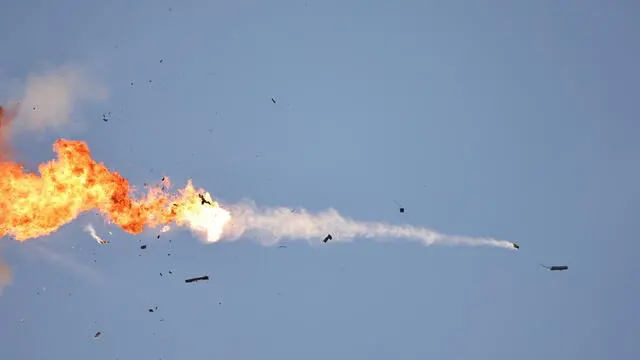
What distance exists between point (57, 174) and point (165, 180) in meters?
7.39

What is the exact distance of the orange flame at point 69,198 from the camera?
49375mm

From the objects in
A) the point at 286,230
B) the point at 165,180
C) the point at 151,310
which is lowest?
the point at 151,310

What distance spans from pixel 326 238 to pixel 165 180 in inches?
516

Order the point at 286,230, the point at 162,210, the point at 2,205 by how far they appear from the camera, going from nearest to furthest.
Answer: the point at 2,205, the point at 162,210, the point at 286,230

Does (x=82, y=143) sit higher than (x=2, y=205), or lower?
higher

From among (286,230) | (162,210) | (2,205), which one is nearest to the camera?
(2,205)

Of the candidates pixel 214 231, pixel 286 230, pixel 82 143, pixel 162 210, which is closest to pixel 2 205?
pixel 82 143

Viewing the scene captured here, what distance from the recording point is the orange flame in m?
49.4

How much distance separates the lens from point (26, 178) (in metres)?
49.7

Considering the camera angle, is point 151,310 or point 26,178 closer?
point 26,178

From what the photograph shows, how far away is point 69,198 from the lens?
50.5 metres

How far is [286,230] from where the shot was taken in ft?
183

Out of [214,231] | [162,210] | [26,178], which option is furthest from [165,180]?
[26,178]

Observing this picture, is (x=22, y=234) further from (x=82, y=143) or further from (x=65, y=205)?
(x=82, y=143)
